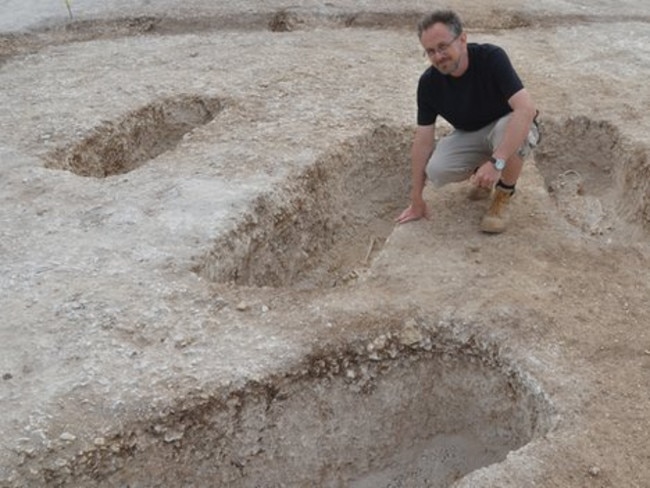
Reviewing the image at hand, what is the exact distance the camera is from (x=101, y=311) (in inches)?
189

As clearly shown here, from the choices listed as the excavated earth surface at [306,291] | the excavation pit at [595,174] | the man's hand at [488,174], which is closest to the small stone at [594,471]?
the excavated earth surface at [306,291]

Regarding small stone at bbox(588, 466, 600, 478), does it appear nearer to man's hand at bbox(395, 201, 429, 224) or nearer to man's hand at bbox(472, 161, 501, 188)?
man's hand at bbox(472, 161, 501, 188)

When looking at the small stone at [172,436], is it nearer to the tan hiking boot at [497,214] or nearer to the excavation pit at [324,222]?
the excavation pit at [324,222]

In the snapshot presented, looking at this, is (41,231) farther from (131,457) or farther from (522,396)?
(522,396)

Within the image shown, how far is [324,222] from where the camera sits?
6652 millimetres

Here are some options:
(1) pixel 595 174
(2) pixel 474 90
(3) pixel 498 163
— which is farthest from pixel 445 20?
(1) pixel 595 174

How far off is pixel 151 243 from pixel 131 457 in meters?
1.78

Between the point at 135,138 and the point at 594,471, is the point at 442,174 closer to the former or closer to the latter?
the point at 594,471

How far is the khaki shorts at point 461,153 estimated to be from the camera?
5.73m

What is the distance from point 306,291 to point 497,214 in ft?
5.45

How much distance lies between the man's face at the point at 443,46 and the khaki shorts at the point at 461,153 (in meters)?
0.76

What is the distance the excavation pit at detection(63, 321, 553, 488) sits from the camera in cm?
428

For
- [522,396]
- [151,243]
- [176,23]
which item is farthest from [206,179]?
[176,23]

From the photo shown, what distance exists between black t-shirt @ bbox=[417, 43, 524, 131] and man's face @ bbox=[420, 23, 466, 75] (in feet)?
0.63
